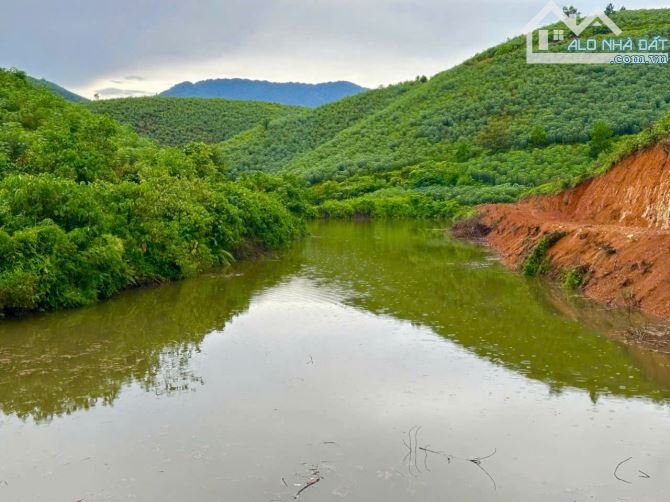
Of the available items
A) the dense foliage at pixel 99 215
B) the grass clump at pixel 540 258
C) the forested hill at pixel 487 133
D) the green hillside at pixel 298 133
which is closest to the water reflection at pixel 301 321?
the dense foliage at pixel 99 215

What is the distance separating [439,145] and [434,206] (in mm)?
18894

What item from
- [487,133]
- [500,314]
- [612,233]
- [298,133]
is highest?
[298,133]

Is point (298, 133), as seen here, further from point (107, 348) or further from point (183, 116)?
point (107, 348)

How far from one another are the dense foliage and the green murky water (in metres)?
1.33

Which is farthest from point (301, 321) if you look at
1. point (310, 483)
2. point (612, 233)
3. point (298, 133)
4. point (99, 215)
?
Answer: point (298, 133)

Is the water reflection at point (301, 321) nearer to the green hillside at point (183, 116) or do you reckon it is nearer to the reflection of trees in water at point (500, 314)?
the reflection of trees in water at point (500, 314)

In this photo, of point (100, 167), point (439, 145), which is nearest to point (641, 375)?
point (100, 167)

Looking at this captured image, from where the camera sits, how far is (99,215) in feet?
68.8

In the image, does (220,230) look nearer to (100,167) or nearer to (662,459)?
(100,167)

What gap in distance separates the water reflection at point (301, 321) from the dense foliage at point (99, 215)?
3.18ft

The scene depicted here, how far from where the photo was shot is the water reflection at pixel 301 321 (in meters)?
12.8

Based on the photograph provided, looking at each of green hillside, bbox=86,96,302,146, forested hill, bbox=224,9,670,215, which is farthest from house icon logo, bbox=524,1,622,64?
green hillside, bbox=86,96,302,146

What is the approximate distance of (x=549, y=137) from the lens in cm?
6975

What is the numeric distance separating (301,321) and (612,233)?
1163cm
